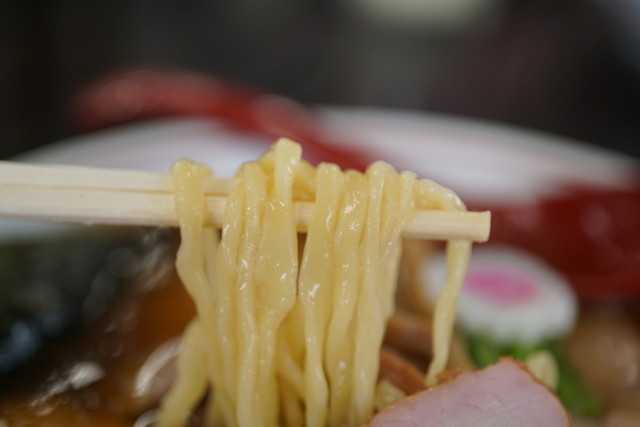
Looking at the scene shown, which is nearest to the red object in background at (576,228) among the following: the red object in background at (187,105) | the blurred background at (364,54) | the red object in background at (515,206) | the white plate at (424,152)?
the red object in background at (515,206)

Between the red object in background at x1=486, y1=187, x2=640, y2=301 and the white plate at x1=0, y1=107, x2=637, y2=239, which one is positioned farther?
the white plate at x1=0, y1=107, x2=637, y2=239

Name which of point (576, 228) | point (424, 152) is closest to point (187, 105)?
point (424, 152)

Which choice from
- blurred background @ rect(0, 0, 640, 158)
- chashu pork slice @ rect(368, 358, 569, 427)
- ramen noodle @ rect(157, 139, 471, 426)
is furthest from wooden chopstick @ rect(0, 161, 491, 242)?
blurred background @ rect(0, 0, 640, 158)

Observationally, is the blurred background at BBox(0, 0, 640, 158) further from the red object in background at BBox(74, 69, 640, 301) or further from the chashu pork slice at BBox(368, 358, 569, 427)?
the chashu pork slice at BBox(368, 358, 569, 427)

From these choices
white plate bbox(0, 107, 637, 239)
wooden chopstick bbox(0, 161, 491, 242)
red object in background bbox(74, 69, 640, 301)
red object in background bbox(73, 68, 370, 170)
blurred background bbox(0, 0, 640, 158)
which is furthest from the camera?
blurred background bbox(0, 0, 640, 158)

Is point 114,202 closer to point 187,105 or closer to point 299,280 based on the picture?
point 299,280

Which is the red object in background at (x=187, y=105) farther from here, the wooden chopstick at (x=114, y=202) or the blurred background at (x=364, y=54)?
the wooden chopstick at (x=114, y=202)

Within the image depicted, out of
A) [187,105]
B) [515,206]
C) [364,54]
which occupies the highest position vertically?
[364,54]

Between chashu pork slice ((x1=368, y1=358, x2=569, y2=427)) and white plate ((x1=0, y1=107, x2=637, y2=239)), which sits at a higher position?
white plate ((x1=0, y1=107, x2=637, y2=239))
